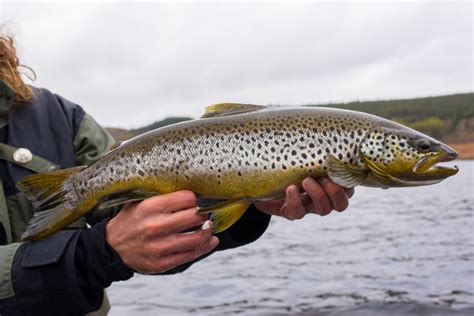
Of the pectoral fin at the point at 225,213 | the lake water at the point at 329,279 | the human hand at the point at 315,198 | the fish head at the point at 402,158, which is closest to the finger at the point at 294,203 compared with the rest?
the human hand at the point at 315,198

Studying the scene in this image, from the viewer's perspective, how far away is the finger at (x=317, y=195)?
295 centimetres

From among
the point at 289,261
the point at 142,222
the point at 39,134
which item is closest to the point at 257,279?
the point at 289,261

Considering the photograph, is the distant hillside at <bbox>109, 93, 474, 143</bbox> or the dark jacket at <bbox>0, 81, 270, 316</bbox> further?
the distant hillside at <bbox>109, 93, 474, 143</bbox>

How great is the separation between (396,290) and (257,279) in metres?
2.57

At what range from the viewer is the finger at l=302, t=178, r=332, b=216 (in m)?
2.95

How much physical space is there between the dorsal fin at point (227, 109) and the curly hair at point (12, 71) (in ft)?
3.95

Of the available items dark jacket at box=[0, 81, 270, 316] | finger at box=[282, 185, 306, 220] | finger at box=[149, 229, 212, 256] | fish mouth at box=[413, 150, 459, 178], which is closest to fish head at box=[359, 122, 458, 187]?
fish mouth at box=[413, 150, 459, 178]

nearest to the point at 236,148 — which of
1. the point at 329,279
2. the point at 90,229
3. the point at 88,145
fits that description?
the point at 90,229

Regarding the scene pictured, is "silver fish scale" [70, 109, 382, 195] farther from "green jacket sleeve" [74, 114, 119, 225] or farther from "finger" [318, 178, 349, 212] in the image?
"green jacket sleeve" [74, 114, 119, 225]

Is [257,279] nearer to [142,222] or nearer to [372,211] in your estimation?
[142,222]

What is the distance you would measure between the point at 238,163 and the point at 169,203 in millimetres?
478

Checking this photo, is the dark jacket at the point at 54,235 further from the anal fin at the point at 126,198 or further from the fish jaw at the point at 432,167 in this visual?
the fish jaw at the point at 432,167

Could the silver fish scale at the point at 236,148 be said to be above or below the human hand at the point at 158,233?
above

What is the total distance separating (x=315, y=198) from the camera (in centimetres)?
301
